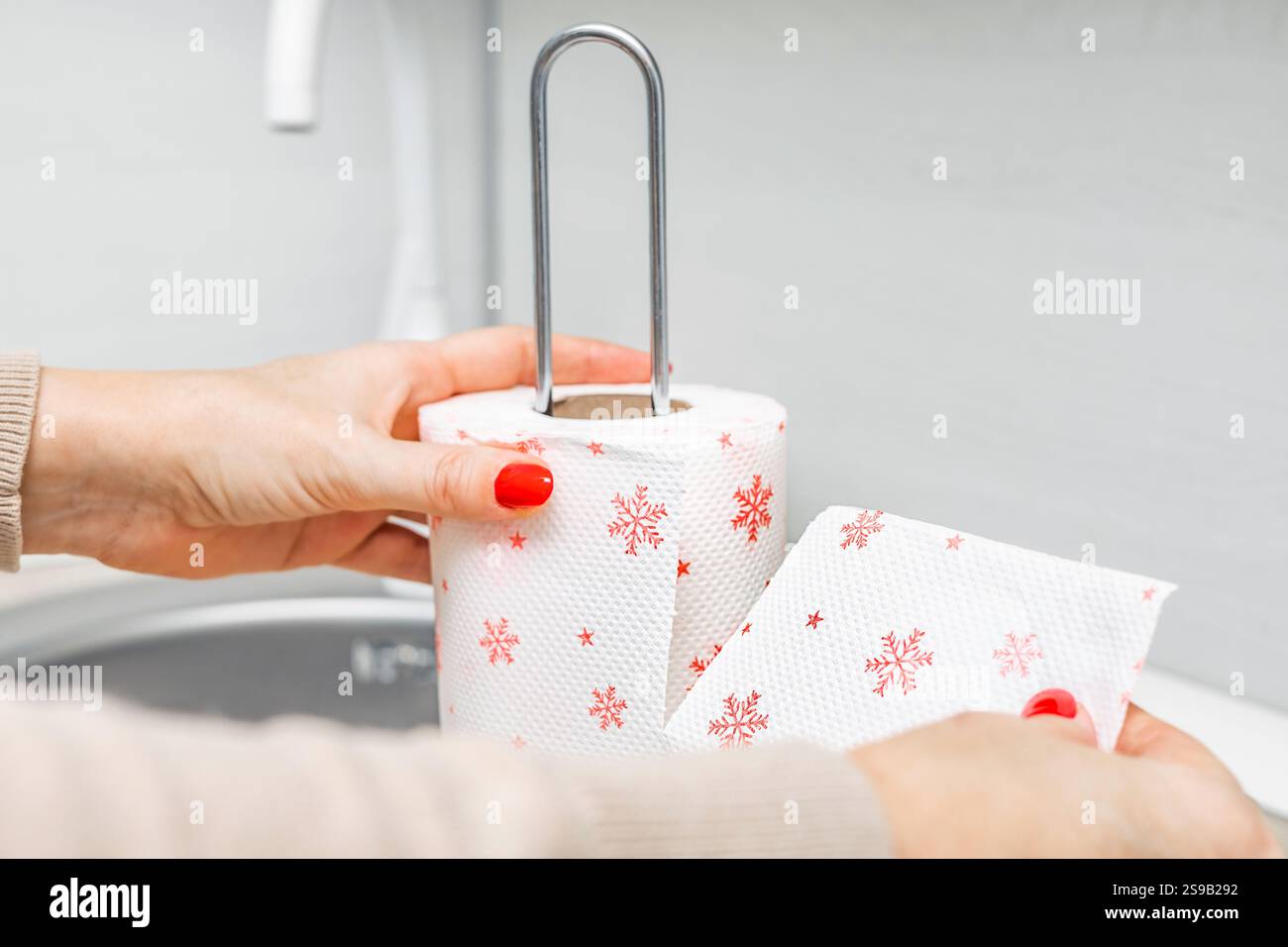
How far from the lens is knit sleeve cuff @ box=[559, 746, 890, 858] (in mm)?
273

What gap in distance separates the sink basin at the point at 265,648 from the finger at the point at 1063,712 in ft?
1.54

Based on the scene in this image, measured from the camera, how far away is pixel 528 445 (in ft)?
1.50

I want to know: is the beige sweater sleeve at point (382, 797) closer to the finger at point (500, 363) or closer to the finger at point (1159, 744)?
the finger at point (1159, 744)

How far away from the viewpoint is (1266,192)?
49 cm

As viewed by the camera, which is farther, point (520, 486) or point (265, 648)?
point (265, 648)

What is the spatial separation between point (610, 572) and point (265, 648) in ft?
1.31

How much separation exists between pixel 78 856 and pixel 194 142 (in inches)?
27.9

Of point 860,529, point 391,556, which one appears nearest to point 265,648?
point 391,556

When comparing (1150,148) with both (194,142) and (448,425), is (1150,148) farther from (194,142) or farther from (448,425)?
(194,142)

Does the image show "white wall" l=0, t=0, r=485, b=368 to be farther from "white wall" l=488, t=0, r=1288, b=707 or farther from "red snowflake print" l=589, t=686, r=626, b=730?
"red snowflake print" l=589, t=686, r=626, b=730

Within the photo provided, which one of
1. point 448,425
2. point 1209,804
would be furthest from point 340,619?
point 1209,804

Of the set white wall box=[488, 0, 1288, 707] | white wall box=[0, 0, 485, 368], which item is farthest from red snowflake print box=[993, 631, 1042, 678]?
white wall box=[0, 0, 485, 368]

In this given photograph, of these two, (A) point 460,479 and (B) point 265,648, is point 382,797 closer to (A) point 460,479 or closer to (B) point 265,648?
(A) point 460,479

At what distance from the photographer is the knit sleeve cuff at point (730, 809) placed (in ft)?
0.90
